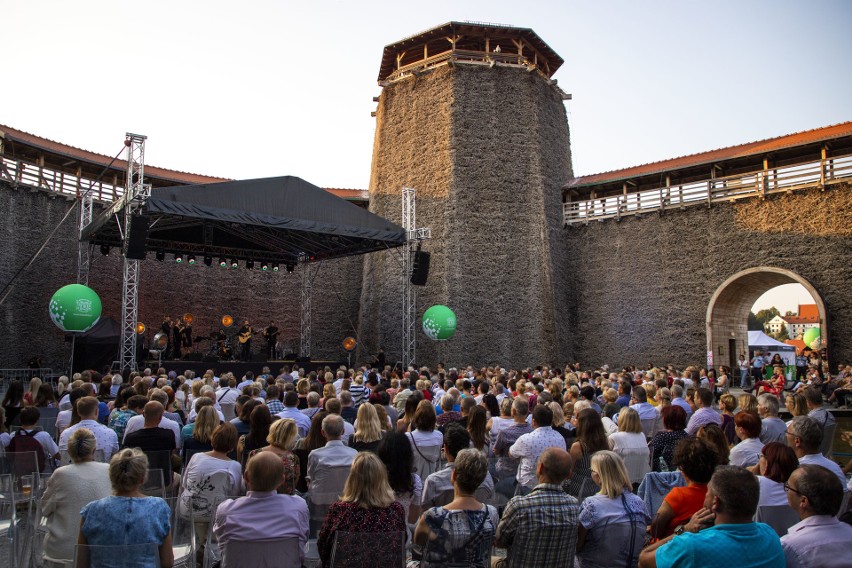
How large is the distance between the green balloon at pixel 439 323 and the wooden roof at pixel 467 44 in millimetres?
10013

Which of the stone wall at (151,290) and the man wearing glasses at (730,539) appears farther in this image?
the stone wall at (151,290)

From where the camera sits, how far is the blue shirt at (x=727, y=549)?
2.29m

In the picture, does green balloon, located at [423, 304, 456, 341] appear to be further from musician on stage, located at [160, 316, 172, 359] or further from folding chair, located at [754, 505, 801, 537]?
folding chair, located at [754, 505, 801, 537]

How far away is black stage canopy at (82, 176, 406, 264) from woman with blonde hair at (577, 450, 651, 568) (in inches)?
462

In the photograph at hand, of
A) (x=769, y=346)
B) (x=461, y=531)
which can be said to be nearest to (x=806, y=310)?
(x=769, y=346)

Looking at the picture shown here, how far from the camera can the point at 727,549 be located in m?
2.29

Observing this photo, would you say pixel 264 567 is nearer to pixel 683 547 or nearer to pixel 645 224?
pixel 683 547

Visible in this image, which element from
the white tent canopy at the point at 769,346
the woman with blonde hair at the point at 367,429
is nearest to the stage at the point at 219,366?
the woman with blonde hair at the point at 367,429

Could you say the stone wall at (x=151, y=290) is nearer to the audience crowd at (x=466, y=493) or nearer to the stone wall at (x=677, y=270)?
the stone wall at (x=677, y=270)

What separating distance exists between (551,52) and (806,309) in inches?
3163

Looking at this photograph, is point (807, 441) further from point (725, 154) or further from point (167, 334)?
point (725, 154)

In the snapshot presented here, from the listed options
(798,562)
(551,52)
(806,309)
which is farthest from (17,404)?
(806,309)

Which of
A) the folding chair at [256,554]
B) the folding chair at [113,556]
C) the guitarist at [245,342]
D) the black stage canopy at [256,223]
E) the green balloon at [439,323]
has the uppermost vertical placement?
the black stage canopy at [256,223]

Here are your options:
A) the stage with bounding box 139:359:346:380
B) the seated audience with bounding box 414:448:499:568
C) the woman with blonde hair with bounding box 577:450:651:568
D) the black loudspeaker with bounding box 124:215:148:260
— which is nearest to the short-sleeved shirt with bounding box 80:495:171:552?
the seated audience with bounding box 414:448:499:568
